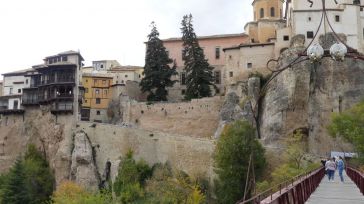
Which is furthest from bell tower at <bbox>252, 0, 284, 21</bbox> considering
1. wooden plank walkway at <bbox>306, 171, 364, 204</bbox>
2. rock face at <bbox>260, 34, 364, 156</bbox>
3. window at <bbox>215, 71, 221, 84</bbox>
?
wooden plank walkway at <bbox>306, 171, 364, 204</bbox>

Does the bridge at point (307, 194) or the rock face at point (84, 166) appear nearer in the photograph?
the bridge at point (307, 194)

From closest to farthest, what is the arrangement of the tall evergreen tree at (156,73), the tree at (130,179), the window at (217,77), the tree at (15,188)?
the tree at (130,179) → the tree at (15,188) → the tall evergreen tree at (156,73) → the window at (217,77)

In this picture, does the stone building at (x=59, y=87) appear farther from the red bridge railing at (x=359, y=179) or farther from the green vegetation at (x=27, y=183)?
the red bridge railing at (x=359, y=179)

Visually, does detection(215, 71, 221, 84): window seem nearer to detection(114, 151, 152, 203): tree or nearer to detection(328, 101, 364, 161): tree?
detection(114, 151, 152, 203): tree

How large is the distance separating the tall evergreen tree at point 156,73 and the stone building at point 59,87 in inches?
296

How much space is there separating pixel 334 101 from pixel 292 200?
35.4m

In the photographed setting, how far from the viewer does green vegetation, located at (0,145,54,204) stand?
45.8 metres

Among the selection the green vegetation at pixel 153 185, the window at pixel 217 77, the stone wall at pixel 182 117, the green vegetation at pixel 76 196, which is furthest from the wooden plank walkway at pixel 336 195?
the window at pixel 217 77

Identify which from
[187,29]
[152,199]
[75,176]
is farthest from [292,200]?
[187,29]

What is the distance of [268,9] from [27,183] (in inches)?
1301

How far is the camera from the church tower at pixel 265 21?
181 ft

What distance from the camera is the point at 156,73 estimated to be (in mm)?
54719

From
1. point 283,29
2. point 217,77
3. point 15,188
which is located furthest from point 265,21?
point 15,188

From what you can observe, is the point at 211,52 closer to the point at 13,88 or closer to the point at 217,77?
the point at 217,77
